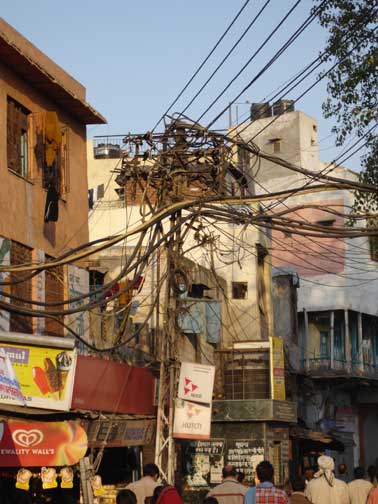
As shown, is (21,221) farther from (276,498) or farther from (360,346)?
(360,346)

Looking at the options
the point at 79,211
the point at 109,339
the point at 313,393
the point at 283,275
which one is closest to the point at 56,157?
the point at 79,211

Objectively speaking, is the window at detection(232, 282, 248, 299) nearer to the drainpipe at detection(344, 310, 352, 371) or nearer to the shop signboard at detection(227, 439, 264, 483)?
the shop signboard at detection(227, 439, 264, 483)

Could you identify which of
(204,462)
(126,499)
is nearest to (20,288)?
(126,499)

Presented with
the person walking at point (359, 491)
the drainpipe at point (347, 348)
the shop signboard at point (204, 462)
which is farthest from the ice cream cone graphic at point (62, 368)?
the drainpipe at point (347, 348)

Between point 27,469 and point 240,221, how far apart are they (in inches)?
191

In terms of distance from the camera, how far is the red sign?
63.6 ft

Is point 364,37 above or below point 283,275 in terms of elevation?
above

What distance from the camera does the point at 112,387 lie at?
21125 millimetres

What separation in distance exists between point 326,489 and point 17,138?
377 inches

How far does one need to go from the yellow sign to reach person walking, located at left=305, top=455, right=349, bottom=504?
18410mm

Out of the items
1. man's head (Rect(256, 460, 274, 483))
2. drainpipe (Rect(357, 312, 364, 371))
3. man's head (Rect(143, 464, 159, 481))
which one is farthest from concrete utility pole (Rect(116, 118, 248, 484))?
drainpipe (Rect(357, 312, 364, 371))

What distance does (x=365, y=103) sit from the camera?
22.5 m

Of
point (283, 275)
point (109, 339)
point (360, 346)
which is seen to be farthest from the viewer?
point (360, 346)

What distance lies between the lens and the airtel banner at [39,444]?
15.8 meters
